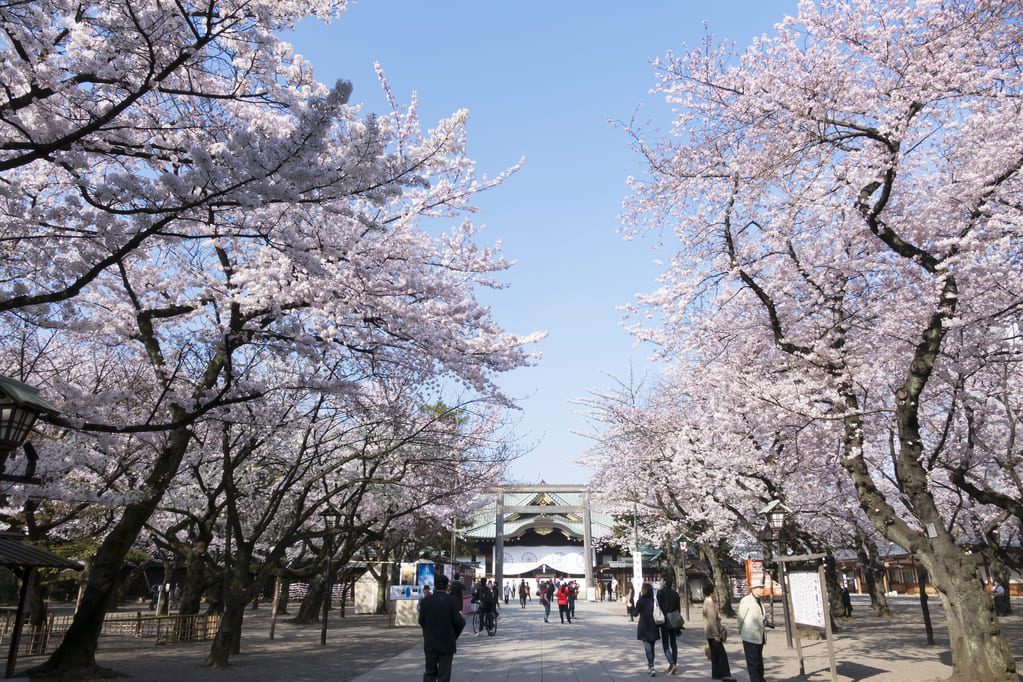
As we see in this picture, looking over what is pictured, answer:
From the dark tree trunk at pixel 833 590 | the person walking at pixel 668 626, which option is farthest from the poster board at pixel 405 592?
the person walking at pixel 668 626

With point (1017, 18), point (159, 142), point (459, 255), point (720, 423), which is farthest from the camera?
point (720, 423)

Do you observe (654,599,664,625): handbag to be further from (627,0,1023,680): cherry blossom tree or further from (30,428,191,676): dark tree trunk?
(30,428,191,676): dark tree trunk

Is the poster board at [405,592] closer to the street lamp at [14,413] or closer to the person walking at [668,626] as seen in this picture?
the person walking at [668,626]

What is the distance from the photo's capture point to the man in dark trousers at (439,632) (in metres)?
7.85

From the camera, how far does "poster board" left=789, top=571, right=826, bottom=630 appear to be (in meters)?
9.76

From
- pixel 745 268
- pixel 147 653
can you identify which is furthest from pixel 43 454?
Result: pixel 745 268

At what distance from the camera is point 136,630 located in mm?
18484

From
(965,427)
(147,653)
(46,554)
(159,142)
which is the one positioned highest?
(159,142)

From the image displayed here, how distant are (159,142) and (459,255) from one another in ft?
15.9

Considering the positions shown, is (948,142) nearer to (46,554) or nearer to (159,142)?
(159,142)

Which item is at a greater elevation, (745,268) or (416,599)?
(745,268)

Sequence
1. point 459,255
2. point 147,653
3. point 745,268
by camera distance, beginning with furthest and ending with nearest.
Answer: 1. point 147,653
2. point 745,268
3. point 459,255

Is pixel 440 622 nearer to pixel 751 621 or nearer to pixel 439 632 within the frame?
pixel 439 632

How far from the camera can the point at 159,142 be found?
25.3ft
